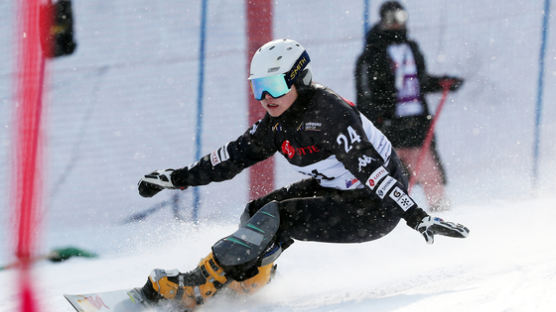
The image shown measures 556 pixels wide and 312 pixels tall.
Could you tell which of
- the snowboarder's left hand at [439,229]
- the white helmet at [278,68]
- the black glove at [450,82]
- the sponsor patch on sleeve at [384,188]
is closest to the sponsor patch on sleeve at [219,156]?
the white helmet at [278,68]

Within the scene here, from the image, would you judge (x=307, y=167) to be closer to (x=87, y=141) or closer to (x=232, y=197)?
(x=232, y=197)

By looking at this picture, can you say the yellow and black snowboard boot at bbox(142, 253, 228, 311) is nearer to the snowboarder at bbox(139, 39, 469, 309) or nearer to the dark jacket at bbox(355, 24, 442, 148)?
the snowboarder at bbox(139, 39, 469, 309)

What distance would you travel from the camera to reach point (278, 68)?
2838mm

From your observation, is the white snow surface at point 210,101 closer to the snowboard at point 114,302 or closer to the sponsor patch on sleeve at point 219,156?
the sponsor patch on sleeve at point 219,156

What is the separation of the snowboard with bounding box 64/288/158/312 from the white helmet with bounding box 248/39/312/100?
1.14 meters

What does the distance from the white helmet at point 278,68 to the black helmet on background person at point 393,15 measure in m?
3.06

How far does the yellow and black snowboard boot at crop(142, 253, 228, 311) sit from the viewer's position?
2.73m

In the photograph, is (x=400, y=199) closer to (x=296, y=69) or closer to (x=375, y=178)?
(x=375, y=178)

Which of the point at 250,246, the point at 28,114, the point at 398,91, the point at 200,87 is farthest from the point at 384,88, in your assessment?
the point at 28,114

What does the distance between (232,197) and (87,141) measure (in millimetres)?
1615

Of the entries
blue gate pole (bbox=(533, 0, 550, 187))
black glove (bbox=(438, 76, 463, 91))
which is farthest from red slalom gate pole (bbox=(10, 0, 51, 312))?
blue gate pole (bbox=(533, 0, 550, 187))

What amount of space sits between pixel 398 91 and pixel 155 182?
3.17 meters

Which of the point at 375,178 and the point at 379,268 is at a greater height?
the point at 375,178

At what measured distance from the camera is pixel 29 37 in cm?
619
